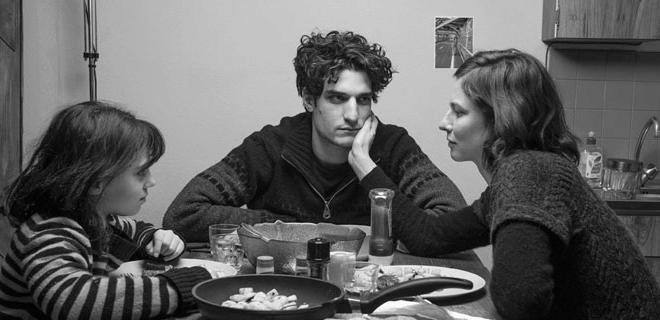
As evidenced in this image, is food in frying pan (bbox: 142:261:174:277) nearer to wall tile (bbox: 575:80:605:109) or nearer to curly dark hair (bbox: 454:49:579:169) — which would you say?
curly dark hair (bbox: 454:49:579:169)

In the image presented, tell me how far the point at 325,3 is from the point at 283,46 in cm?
27

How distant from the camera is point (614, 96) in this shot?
3561 millimetres

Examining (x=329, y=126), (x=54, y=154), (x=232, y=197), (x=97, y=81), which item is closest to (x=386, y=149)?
(x=329, y=126)

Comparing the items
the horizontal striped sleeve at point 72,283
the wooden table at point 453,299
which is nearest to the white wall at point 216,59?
the wooden table at point 453,299

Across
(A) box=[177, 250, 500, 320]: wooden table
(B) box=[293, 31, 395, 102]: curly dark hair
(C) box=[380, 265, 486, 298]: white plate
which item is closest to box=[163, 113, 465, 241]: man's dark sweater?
(B) box=[293, 31, 395, 102]: curly dark hair

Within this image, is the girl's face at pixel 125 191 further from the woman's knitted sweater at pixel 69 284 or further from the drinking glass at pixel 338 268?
the drinking glass at pixel 338 268

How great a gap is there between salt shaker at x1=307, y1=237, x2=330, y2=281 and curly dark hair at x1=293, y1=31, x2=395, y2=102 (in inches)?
37.2

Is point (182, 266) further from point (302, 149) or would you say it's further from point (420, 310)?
point (302, 149)

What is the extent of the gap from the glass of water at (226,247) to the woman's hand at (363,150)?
1.69 feet

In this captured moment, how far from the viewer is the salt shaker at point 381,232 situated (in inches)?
66.5

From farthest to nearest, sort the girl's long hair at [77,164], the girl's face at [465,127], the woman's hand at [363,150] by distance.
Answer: the woman's hand at [363,150], the girl's face at [465,127], the girl's long hair at [77,164]

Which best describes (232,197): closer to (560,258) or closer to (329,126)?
(329,126)

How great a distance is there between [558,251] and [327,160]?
1083 millimetres

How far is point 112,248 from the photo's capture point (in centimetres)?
156
